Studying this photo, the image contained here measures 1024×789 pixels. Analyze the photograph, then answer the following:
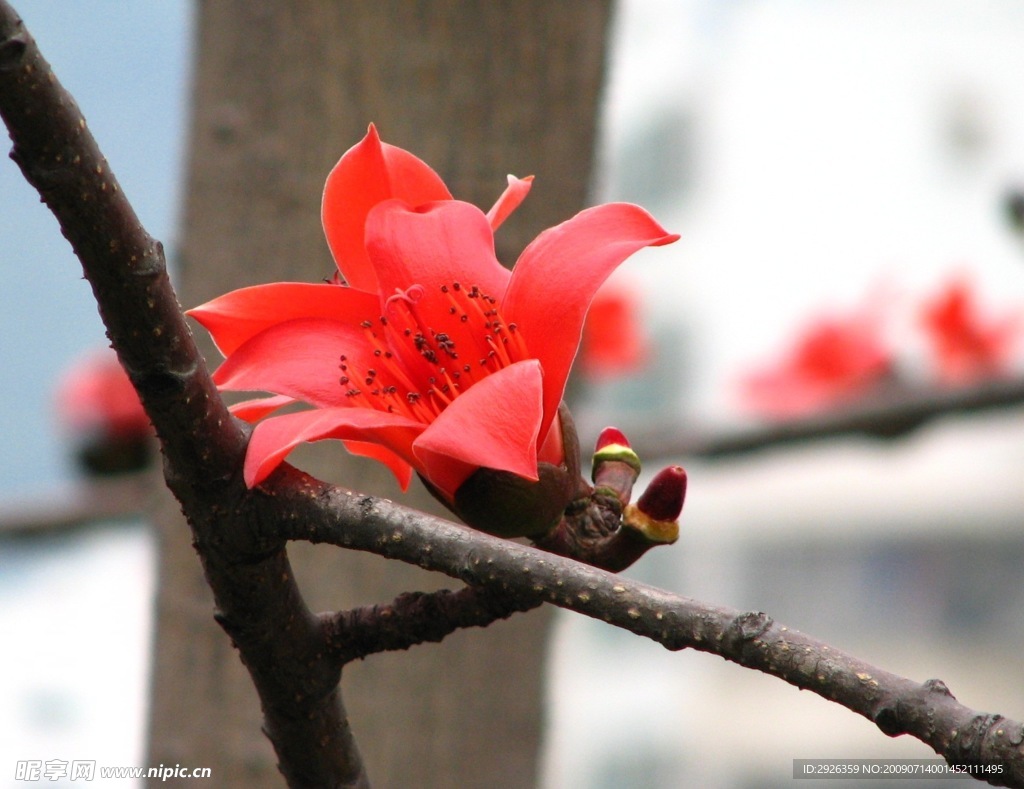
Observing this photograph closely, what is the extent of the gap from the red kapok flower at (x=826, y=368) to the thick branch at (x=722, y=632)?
1.56 m

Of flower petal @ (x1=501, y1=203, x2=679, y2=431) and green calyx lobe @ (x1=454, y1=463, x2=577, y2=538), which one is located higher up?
flower petal @ (x1=501, y1=203, x2=679, y2=431)

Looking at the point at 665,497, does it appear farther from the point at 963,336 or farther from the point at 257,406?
the point at 963,336

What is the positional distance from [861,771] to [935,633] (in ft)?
10.9

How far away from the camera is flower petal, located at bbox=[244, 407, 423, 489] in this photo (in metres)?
0.37

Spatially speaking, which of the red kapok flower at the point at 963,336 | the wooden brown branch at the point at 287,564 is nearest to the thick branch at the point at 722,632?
the wooden brown branch at the point at 287,564

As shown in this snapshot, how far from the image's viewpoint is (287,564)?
40 centimetres

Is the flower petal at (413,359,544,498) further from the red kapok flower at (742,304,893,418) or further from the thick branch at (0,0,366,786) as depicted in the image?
the red kapok flower at (742,304,893,418)

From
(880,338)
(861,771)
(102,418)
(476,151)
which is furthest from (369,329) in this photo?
(102,418)

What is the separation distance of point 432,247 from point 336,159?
0.46 m

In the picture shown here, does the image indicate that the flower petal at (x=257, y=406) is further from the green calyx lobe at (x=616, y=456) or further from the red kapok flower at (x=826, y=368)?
the red kapok flower at (x=826, y=368)

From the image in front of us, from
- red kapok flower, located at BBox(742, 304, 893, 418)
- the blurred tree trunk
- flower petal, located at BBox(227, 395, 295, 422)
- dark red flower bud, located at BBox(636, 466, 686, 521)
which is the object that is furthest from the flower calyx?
red kapok flower, located at BBox(742, 304, 893, 418)

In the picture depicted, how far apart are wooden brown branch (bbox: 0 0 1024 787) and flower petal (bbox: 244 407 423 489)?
0.03ft

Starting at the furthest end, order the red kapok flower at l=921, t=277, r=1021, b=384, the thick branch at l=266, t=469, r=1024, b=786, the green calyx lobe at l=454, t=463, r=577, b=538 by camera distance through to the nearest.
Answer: the red kapok flower at l=921, t=277, r=1021, b=384 → the green calyx lobe at l=454, t=463, r=577, b=538 → the thick branch at l=266, t=469, r=1024, b=786

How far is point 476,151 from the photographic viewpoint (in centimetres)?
89
